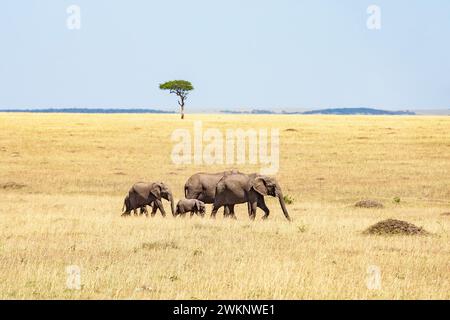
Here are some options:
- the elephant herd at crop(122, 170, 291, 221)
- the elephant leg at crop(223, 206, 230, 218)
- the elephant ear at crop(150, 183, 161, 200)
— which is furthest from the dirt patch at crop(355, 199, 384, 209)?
the elephant ear at crop(150, 183, 161, 200)

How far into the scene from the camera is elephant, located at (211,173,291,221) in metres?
25.9

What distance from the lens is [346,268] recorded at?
1583cm

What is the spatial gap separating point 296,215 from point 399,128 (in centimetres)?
5478

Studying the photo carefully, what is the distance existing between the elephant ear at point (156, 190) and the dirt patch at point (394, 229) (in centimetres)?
804

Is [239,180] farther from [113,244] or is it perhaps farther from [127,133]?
[127,133]

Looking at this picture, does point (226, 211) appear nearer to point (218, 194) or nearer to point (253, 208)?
point (218, 194)

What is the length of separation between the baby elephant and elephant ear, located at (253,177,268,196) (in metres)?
1.96

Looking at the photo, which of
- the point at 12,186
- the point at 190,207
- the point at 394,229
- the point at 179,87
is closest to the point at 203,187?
the point at 190,207

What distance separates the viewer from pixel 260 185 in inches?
1022

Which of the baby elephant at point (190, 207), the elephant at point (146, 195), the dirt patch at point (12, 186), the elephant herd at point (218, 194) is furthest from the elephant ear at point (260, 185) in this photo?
the dirt patch at point (12, 186)

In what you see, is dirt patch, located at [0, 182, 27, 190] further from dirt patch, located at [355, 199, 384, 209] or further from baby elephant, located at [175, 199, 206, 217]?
dirt patch, located at [355, 199, 384, 209]

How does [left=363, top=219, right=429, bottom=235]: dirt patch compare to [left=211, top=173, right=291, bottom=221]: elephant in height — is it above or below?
below

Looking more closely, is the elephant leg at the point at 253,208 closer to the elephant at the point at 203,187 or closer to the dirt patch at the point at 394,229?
the elephant at the point at 203,187
